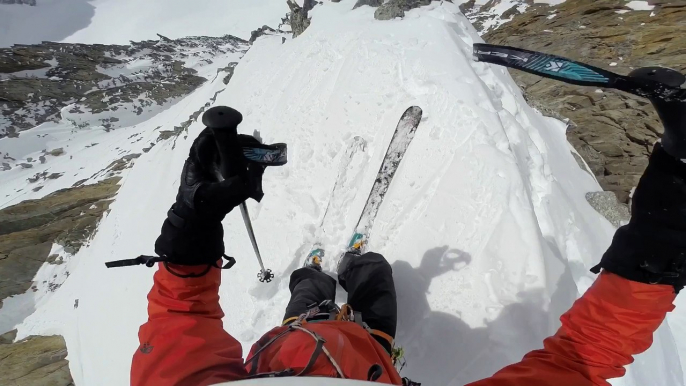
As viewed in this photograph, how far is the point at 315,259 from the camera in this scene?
133 inches

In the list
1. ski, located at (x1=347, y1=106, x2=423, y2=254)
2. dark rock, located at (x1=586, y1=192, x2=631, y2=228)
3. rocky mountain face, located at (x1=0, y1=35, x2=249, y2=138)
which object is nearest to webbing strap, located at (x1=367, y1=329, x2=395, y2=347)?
ski, located at (x1=347, y1=106, x2=423, y2=254)

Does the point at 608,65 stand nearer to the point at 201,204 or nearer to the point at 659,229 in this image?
the point at 659,229

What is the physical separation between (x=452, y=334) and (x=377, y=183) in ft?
5.19

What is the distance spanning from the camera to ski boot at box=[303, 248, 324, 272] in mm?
3306

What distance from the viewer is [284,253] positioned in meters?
3.77

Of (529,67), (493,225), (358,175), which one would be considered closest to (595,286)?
(529,67)

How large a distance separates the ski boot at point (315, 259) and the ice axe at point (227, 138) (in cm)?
176

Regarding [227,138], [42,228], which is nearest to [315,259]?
[227,138]

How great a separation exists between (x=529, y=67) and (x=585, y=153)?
4.26 m

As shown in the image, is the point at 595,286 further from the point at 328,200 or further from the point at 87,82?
Result: the point at 87,82

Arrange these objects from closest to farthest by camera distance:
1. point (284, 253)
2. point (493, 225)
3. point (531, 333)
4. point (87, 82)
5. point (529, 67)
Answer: point (529, 67) → point (531, 333) → point (493, 225) → point (284, 253) → point (87, 82)

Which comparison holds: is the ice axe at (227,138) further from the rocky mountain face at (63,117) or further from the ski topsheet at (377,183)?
the rocky mountain face at (63,117)

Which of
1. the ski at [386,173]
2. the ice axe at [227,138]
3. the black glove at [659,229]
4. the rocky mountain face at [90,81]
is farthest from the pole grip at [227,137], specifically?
the rocky mountain face at [90,81]

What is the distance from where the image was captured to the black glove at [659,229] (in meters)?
1.30
